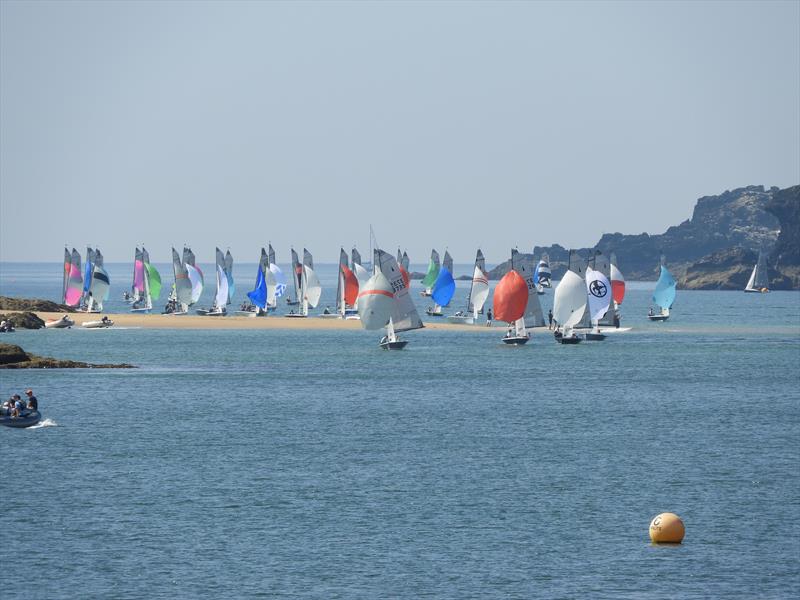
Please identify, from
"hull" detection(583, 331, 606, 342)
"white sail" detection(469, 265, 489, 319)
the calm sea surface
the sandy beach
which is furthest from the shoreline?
the calm sea surface

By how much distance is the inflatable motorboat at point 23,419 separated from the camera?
78.3m

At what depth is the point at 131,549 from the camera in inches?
1998

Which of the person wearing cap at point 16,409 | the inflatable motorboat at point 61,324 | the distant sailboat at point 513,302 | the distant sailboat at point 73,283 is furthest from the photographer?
the distant sailboat at point 73,283

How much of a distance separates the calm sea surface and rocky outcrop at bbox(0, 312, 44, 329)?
43170 millimetres

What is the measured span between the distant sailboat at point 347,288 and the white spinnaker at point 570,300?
42.7 meters

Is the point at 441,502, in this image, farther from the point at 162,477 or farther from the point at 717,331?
the point at 717,331

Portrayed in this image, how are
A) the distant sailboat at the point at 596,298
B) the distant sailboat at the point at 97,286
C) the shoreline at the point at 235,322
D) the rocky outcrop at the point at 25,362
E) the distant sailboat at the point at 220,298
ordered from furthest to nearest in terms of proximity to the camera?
1. the distant sailboat at the point at 220,298
2. the distant sailboat at the point at 97,286
3. the shoreline at the point at 235,322
4. the distant sailboat at the point at 596,298
5. the rocky outcrop at the point at 25,362

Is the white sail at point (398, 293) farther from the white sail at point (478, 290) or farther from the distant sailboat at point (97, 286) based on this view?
the distant sailboat at point (97, 286)

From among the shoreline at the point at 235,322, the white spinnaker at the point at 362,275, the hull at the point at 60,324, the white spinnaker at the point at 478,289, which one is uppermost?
the white spinnaker at the point at 362,275

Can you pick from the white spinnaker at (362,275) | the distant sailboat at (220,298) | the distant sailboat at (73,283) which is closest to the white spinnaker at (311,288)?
the distant sailboat at (220,298)

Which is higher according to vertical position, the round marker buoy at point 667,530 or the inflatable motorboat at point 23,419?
the inflatable motorboat at point 23,419

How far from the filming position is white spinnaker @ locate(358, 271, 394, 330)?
133 m

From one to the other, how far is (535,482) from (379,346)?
81.4 m

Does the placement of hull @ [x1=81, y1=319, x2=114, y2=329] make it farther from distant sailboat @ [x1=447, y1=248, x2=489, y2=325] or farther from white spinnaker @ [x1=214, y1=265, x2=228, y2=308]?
distant sailboat @ [x1=447, y1=248, x2=489, y2=325]
